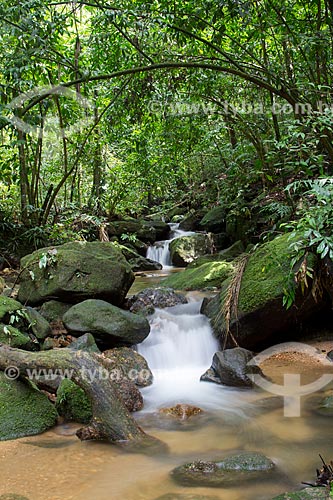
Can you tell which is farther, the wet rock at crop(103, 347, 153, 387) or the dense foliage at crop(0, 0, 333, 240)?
the wet rock at crop(103, 347, 153, 387)

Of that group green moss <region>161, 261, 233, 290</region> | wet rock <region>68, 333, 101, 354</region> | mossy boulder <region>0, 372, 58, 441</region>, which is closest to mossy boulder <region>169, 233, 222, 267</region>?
green moss <region>161, 261, 233, 290</region>

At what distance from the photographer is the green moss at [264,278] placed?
6.17 m

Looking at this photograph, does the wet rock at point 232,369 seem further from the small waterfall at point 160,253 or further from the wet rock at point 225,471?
the small waterfall at point 160,253

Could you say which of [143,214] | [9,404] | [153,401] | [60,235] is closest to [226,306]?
[153,401]

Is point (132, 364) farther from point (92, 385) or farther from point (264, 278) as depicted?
point (264, 278)

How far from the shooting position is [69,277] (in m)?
6.99

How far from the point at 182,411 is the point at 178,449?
39.6 inches

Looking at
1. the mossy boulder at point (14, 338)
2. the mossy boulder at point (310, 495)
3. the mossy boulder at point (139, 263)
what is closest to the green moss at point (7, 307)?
the mossy boulder at point (14, 338)

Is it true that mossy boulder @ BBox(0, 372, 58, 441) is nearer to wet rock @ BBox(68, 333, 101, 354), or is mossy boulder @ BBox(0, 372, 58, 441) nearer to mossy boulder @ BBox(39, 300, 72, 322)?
wet rock @ BBox(68, 333, 101, 354)

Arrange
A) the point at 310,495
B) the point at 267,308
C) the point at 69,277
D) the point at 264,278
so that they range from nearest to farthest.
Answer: the point at 310,495 < the point at 267,308 < the point at 264,278 < the point at 69,277

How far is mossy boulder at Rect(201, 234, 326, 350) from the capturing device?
618cm

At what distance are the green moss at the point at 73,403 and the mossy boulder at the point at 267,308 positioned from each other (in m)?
2.83

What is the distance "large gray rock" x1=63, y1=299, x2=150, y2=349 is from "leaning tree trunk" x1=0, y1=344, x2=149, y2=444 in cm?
163

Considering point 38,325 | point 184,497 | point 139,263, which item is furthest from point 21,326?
point 139,263
